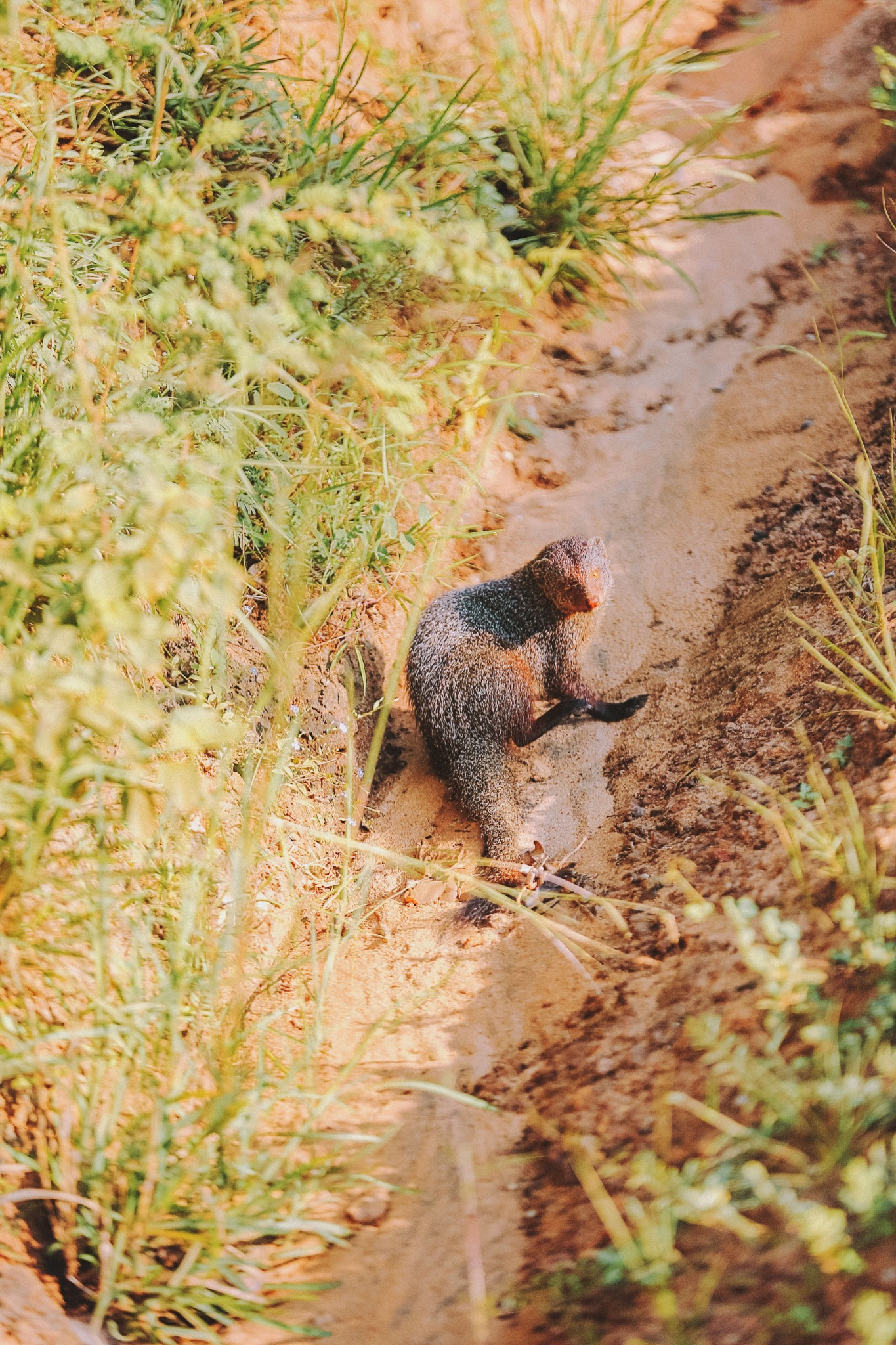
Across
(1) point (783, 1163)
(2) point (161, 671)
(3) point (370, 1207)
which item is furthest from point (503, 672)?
(1) point (783, 1163)

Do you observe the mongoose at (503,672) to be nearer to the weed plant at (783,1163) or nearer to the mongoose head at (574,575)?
the mongoose head at (574,575)

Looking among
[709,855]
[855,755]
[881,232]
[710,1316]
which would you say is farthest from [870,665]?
[881,232]

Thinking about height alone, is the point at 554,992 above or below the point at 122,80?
below

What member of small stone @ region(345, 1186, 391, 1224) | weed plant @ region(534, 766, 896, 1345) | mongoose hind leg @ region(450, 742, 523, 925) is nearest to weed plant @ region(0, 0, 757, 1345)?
small stone @ region(345, 1186, 391, 1224)

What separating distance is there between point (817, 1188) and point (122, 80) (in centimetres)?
277

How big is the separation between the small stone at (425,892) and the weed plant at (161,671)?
0.62 feet

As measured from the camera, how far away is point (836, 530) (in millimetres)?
3410

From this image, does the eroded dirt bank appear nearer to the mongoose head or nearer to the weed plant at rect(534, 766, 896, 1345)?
the weed plant at rect(534, 766, 896, 1345)

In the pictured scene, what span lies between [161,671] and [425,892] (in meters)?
1.12

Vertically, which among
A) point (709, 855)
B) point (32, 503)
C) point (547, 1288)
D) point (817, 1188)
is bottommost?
point (547, 1288)

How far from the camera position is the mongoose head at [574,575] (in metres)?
3.26

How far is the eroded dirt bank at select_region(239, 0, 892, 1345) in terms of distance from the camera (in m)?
1.75

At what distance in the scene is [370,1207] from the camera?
5.78 feet

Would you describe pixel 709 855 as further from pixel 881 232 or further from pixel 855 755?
pixel 881 232
